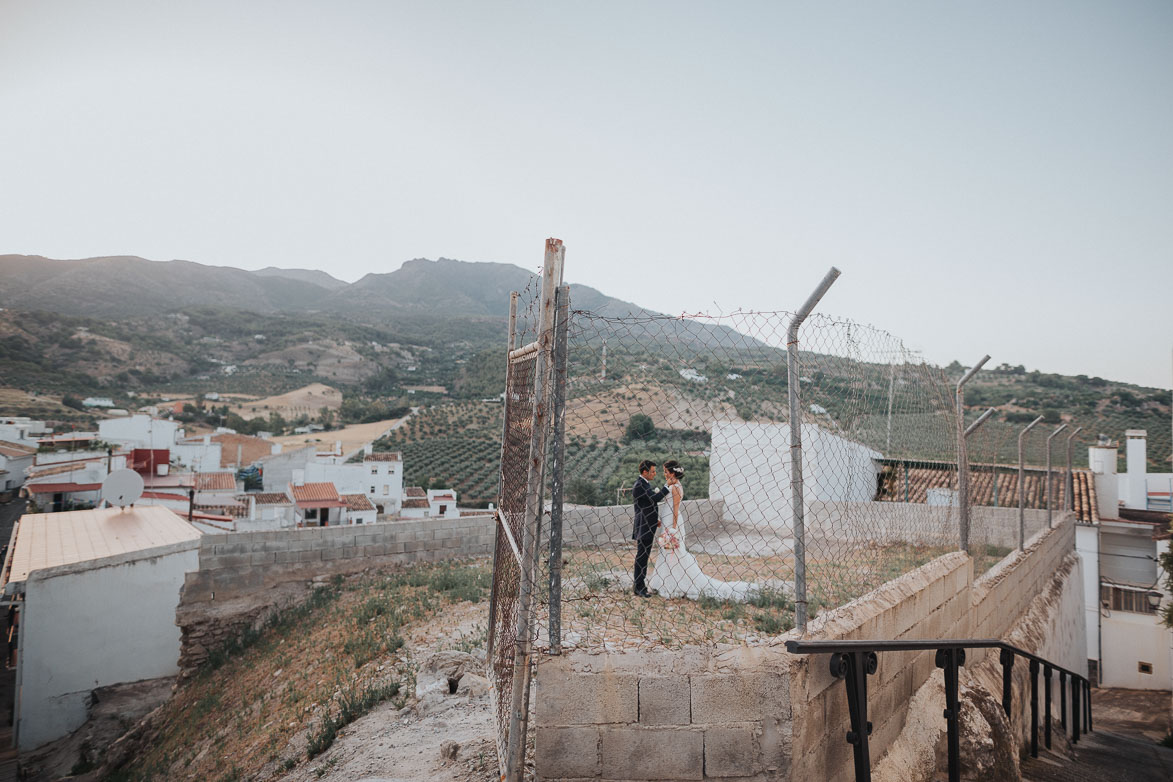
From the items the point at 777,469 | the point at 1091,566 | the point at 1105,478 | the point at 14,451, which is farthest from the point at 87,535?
the point at 14,451

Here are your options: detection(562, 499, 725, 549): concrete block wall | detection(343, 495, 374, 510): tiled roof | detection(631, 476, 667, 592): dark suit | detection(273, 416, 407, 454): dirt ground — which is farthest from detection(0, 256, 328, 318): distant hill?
detection(631, 476, 667, 592): dark suit

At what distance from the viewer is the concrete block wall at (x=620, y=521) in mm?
10156

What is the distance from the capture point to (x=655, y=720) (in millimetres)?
2729

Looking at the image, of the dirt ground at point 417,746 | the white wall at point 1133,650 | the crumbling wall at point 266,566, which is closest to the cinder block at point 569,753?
the dirt ground at point 417,746

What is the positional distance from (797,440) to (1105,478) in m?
22.8

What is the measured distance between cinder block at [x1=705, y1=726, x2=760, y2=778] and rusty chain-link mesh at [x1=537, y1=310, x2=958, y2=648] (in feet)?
1.97

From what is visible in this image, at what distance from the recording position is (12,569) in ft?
37.1

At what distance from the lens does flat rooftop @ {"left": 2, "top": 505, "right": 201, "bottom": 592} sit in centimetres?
1175

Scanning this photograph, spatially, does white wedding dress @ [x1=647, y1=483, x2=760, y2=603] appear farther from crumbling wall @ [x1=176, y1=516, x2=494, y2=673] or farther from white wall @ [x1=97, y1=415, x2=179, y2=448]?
white wall @ [x1=97, y1=415, x2=179, y2=448]

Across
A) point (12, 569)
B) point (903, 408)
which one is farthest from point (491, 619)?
point (12, 569)

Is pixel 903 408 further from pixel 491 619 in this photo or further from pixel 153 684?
pixel 153 684

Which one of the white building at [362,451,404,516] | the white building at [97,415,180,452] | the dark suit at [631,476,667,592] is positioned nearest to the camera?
the dark suit at [631,476,667,592]

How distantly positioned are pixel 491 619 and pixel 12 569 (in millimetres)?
11996

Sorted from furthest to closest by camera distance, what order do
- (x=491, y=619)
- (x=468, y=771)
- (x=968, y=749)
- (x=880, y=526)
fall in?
(x=880, y=526), (x=491, y=619), (x=968, y=749), (x=468, y=771)
